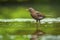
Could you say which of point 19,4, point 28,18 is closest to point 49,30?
point 28,18

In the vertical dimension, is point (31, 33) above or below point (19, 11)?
below

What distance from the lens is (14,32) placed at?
5.30ft

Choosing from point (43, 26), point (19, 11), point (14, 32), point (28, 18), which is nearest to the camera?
point (14, 32)

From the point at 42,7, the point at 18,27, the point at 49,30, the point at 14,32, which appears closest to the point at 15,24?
the point at 18,27

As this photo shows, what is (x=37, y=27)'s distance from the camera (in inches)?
67.4

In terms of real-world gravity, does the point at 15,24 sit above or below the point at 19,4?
below

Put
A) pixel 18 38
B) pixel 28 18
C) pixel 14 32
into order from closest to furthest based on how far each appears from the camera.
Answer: pixel 18 38 → pixel 14 32 → pixel 28 18

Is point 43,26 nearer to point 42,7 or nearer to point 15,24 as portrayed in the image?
point 15,24

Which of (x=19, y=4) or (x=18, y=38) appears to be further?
(x=19, y=4)

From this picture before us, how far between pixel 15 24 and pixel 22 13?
0.39 m

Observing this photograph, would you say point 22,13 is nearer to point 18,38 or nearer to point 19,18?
point 19,18

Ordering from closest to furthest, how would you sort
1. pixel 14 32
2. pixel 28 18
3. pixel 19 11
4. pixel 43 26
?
pixel 14 32 < pixel 43 26 < pixel 28 18 < pixel 19 11

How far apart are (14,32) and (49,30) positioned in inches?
11.0

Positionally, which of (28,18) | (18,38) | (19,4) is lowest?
(18,38)
